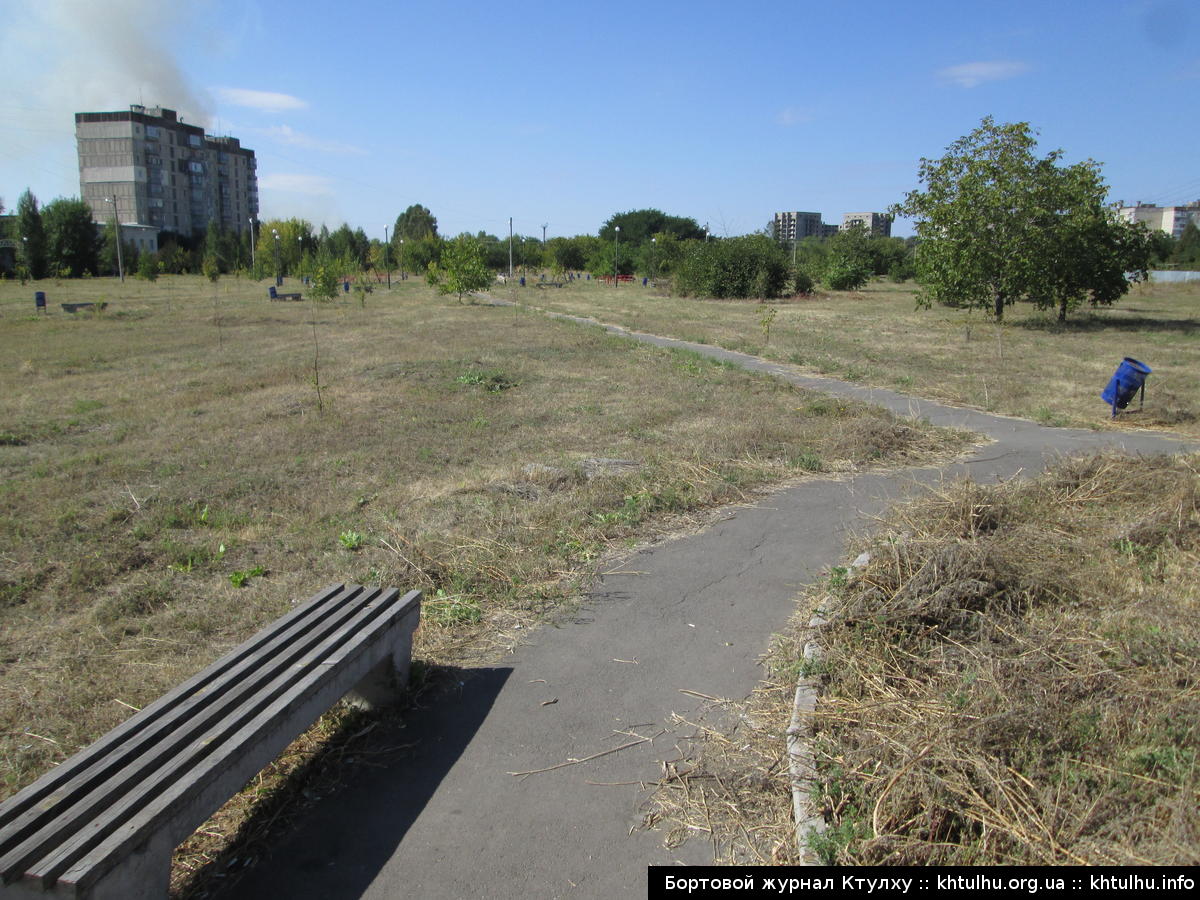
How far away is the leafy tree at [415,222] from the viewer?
343 ft

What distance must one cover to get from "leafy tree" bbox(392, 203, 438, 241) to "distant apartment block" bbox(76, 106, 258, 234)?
23264 millimetres

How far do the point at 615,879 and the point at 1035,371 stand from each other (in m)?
16.5

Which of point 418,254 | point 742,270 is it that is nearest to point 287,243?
point 418,254

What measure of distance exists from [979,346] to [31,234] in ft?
221

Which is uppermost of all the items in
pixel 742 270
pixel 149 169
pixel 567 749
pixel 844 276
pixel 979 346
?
pixel 149 169

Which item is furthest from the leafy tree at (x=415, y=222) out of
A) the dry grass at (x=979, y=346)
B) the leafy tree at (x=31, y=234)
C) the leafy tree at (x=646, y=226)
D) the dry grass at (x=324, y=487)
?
the dry grass at (x=324, y=487)

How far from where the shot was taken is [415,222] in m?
109

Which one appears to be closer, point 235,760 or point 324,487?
point 235,760

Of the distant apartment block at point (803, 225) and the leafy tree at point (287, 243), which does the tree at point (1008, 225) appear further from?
the distant apartment block at point (803, 225)

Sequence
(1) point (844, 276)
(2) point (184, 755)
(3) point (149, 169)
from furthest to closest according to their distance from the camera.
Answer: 1. (3) point (149, 169)
2. (1) point (844, 276)
3. (2) point (184, 755)

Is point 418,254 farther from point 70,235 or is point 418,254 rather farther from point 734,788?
point 734,788

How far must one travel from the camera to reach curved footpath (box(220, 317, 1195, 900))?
2793 mm

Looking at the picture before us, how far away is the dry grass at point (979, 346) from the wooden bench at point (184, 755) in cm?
1030

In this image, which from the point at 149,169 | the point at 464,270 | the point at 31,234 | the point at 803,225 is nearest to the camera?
the point at 464,270
